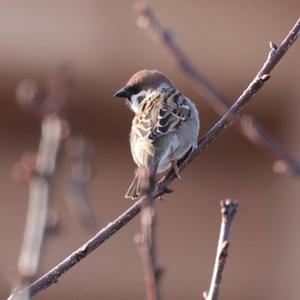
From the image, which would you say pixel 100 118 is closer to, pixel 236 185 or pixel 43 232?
pixel 236 185

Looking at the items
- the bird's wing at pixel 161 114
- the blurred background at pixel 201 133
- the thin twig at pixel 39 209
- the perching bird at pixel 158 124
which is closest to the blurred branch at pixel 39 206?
the thin twig at pixel 39 209

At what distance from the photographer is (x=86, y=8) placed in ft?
20.1

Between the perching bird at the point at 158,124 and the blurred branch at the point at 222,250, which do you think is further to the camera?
the perching bird at the point at 158,124

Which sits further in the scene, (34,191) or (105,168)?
(105,168)

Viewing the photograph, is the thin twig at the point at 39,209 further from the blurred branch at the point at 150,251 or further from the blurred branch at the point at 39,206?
the blurred branch at the point at 150,251

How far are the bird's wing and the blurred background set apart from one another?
7.97 ft

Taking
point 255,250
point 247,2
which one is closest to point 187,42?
point 247,2

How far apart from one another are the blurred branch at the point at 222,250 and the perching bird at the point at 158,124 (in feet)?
2.65

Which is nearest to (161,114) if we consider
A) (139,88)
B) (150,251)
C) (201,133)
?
(139,88)

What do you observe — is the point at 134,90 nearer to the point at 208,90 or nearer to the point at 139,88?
the point at 139,88

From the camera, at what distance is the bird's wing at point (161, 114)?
3209 mm

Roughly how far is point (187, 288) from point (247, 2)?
1.55m

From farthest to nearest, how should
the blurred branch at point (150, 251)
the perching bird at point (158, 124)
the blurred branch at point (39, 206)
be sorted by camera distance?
the perching bird at point (158, 124) < the blurred branch at point (39, 206) < the blurred branch at point (150, 251)

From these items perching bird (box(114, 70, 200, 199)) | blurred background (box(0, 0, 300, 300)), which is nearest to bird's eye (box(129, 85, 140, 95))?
perching bird (box(114, 70, 200, 199))
